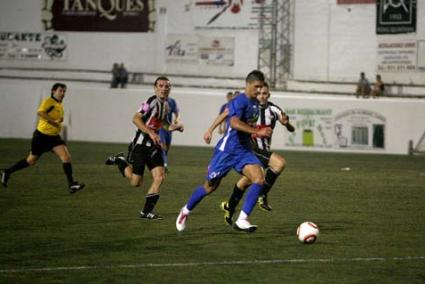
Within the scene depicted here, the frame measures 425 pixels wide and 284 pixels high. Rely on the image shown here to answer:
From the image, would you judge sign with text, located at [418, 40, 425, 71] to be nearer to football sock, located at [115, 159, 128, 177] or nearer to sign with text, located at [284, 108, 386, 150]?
sign with text, located at [284, 108, 386, 150]

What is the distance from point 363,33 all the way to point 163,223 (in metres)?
26.5

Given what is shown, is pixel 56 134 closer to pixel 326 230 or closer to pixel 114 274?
pixel 326 230

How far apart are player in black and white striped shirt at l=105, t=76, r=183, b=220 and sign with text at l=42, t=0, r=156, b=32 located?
29.0 metres

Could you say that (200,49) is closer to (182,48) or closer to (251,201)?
(182,48)

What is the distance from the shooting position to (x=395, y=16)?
36.9 meters

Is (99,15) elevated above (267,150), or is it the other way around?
(99,15)

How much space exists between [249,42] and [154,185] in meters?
27.6

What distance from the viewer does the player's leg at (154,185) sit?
13211 mm

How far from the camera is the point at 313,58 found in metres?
38.7

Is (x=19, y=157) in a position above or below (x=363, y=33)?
below

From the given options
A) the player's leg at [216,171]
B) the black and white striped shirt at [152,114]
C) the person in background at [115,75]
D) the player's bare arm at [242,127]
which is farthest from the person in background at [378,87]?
the player's bare arm at [242,127]

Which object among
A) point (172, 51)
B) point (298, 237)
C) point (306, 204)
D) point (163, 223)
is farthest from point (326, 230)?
point (172, 51)

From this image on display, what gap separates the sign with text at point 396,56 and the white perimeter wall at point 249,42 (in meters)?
0.21

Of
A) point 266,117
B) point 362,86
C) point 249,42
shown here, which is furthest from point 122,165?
point 249,42
